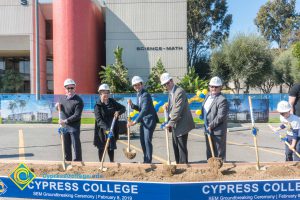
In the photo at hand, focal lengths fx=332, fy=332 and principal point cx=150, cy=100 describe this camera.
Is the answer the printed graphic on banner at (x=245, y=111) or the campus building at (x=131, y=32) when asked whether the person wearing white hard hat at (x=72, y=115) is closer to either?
the printed graphic on banner at (x=245, y=111)

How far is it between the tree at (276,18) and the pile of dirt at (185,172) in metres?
41.8

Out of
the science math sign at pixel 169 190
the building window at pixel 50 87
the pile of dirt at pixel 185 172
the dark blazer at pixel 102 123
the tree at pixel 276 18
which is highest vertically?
the tree at pixel 276 18

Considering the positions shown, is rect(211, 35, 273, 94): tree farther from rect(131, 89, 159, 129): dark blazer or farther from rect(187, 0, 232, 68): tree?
rect(131, 89, 159, 129): dark blazer

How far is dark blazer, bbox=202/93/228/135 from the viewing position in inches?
212

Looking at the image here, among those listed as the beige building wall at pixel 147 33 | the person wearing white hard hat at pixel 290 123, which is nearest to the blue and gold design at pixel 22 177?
the person wearing white hard hat at pixel 290 123

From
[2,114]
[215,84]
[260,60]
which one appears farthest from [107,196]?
[260,60]

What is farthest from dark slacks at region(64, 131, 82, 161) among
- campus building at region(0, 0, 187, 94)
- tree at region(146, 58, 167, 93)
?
campus building at region(0, 0, 187, 94)

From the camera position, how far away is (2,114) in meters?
16.5

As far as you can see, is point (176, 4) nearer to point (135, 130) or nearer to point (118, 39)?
point (118, 39)

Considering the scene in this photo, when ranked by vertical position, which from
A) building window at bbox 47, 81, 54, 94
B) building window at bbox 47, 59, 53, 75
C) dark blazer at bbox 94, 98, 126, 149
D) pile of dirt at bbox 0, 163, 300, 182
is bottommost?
pile of dirt at bbox 0, 163, 300, 182

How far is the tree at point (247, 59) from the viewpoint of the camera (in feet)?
89.5

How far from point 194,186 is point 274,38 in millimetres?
46027

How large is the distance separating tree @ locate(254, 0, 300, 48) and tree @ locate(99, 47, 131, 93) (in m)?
26.9

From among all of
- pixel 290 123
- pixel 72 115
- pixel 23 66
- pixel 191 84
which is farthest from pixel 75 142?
pixel 23 66
